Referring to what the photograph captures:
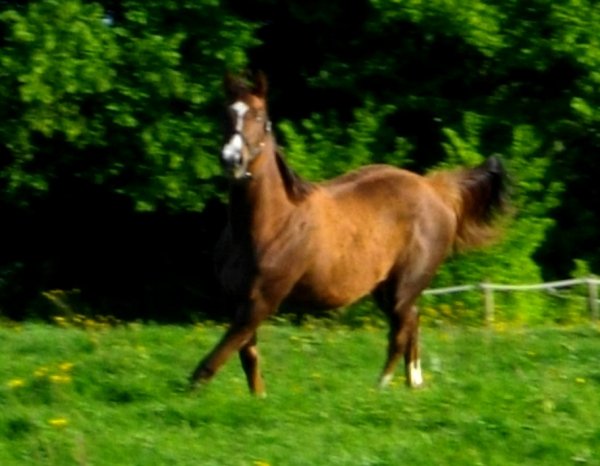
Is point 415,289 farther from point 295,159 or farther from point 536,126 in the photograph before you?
point 536,126

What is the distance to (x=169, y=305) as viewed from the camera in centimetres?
2400

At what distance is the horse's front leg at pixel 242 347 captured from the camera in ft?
32.2

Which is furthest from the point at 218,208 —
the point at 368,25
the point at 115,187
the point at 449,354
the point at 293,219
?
the point at 293,219

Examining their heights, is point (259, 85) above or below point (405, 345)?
above

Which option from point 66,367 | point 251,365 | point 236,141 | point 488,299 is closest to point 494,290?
point 488,299

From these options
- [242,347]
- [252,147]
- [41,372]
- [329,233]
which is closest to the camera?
[252,147]

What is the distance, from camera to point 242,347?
33.3ft

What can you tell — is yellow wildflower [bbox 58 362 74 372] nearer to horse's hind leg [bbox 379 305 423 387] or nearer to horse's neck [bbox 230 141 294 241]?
horse's neck [bbox 230 141 294 241]

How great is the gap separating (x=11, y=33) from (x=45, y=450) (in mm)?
13400

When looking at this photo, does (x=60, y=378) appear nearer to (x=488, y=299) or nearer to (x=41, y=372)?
(x=41, y=372)

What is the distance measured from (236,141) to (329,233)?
4.45 ft

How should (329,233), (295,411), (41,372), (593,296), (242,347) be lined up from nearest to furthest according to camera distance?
(295,411), (242,347), (41,372), (329,233), (593,296)

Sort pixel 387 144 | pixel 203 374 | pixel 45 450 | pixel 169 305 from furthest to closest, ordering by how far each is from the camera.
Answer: pixel 169 305, pixel 387 144, pixel 203 374, pixel 45 450

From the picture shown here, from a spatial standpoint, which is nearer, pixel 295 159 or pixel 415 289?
pixel 415 289
